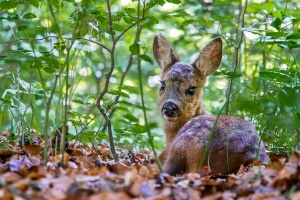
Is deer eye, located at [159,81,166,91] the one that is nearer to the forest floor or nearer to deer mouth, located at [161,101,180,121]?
deer mouth, located at [161,101,180,121]

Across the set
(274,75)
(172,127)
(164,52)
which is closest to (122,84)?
(172,127)

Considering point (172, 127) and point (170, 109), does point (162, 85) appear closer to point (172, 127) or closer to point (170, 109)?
point (172, 127)

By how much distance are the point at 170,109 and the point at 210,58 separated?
1.18 m

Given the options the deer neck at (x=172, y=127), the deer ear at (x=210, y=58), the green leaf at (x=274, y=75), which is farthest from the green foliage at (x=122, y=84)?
the deer ear at (x=210, y=58)

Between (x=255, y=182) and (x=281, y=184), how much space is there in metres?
0.18

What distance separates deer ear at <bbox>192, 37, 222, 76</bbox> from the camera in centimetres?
706

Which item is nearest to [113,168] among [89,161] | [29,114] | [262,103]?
[89,161]

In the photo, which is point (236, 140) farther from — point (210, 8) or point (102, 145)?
point (210, 8)

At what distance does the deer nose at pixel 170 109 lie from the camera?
6.30 metres

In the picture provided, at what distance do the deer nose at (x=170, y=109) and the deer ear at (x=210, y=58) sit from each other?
89 centimetres

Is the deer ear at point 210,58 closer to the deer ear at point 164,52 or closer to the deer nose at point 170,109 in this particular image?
the deer ear at point 164,52

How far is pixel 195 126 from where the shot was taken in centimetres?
501

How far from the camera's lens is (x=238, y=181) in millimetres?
3336

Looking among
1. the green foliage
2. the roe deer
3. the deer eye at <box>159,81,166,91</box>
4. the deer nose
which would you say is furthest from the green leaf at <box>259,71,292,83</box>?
the deer eye at <box>159,81,166,91</box>
